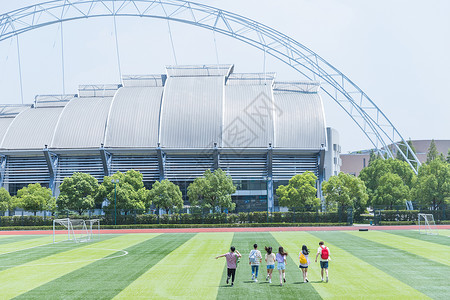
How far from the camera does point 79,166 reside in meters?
94.8

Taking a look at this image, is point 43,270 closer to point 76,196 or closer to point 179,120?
point 76,196

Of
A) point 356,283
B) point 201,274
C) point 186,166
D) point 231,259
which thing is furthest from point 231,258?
point 186,166

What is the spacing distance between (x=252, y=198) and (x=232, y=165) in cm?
764

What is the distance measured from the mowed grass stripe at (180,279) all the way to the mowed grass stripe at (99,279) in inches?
18.9

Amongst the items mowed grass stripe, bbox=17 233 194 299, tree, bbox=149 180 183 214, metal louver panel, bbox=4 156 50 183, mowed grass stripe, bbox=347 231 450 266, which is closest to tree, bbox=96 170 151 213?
tree, bbox=149 180 183 214

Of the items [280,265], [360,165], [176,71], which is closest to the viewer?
[280,265]

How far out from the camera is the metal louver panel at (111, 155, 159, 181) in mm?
93250

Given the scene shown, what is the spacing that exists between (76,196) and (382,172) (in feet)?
159

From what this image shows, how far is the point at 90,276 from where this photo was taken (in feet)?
82.3

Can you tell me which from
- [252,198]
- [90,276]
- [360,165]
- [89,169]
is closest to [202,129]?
[252,198]

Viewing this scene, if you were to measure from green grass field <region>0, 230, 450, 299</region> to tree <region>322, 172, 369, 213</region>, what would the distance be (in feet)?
116

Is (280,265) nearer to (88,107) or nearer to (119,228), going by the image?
(119,228)

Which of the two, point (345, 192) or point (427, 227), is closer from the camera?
point (427, 227)

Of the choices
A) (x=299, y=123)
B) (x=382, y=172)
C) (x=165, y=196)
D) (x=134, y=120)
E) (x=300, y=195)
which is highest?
(x=134, y=120)
